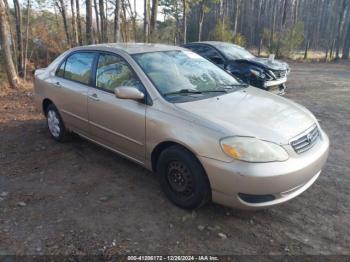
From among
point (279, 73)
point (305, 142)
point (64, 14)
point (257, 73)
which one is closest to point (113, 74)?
point (305, 142)

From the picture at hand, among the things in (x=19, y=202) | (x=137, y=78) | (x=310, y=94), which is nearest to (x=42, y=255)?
(x=19, y=202)

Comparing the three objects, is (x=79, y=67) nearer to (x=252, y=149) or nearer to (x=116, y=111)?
(x=116, y=111)

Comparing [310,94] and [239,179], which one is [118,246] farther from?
[310,94]

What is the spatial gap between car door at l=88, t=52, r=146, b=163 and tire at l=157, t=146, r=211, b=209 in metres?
0.43

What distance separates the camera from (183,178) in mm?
3408

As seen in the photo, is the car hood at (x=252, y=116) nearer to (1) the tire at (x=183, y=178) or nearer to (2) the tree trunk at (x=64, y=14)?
(1) the tire at (x=183, y=178)

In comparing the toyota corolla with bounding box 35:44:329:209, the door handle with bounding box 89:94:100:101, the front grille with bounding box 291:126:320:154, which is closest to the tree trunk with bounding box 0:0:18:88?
the toyota corolla with bounding box 35:44:329:209

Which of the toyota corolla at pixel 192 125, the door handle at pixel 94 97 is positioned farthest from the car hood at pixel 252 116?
the door handle at pixel 94 97

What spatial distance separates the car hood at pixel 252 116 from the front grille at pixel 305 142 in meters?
0.07

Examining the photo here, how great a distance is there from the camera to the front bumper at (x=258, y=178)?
9.59ft

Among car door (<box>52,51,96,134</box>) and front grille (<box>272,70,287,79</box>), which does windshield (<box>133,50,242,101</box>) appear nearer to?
car door (<box>52,51,96,134</box>)

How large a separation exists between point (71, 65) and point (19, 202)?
2.27 metres

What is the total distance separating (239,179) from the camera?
2.94 metres

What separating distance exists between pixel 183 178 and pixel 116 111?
127cm
